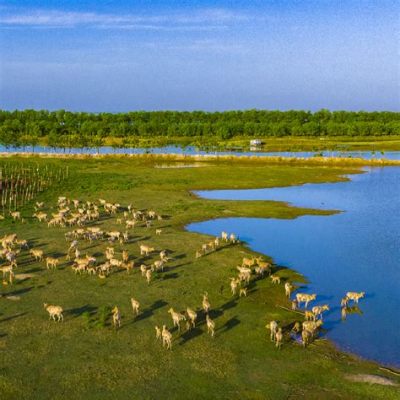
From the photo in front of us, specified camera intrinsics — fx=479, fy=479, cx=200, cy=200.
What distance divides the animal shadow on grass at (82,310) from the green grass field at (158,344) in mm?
55

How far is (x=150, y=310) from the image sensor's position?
26.9m

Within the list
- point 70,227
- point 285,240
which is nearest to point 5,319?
point 70,227

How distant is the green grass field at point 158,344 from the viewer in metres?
19.5

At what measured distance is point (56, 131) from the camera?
584 feet

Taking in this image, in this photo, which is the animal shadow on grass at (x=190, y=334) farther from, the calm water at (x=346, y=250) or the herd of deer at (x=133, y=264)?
the calm water at (x=346, y=250)

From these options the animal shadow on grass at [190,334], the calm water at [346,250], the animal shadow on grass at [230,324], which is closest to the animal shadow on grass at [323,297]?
the calm water at [346,250]

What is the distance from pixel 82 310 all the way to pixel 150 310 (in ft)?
12.3

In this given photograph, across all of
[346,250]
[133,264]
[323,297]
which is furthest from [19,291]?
[346,250]

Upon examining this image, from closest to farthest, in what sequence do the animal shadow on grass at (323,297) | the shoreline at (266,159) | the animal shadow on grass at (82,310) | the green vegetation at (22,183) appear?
the animal shadow on grass at (82,310) < the animal shadow on grass at (323,297) < the green vegetation at (22,183) < the shoreline at (266,159)

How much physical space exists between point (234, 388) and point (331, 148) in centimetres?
13576

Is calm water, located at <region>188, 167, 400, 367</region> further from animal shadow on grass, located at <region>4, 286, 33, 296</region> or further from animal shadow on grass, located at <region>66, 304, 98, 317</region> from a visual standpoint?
animal shadow on grass, located at <region>4, 286, 33, 296</region>

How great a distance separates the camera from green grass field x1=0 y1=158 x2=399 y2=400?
19516 mm

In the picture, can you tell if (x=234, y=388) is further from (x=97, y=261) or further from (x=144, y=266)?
(x=97, y=261)

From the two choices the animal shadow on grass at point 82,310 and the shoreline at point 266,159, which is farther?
the shoreline at point 266,159
